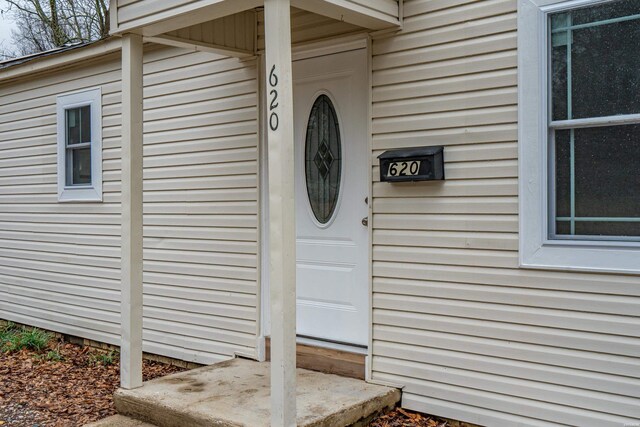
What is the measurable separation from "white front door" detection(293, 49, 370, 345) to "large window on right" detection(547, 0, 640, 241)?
4.25 ft

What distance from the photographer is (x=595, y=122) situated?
3297mm

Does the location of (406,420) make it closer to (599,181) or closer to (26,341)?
(599,181)

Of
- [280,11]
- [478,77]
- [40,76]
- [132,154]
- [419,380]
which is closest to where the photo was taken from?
[280,11]

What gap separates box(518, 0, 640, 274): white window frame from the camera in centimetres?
340

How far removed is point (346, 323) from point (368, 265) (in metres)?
0.51

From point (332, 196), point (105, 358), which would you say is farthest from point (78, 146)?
point (332, 196)

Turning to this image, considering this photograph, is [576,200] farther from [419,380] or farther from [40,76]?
[40,76]

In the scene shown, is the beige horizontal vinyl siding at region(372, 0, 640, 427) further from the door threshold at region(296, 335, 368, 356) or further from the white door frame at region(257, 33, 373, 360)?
the door threshold at region(296, 335, 368, 356)

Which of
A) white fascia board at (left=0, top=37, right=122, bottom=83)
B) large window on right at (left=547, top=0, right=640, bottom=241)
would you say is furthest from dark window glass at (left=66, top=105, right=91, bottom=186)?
large window on right at (left=547, top=0, right=640, bottom=241)

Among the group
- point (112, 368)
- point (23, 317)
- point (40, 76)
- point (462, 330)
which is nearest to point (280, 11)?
point (462, 330)

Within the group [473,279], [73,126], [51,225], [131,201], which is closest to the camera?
[473,279]

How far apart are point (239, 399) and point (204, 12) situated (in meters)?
2.33

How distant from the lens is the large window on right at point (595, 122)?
3.22 meters

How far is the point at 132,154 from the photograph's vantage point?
431 cm
